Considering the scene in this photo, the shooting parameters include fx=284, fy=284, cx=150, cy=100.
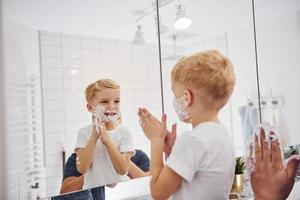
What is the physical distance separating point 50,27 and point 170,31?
57cm

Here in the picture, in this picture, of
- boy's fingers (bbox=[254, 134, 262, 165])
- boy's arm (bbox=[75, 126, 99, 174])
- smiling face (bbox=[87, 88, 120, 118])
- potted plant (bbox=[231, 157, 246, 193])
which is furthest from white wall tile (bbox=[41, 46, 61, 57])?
potted plant (bbox=[231, 157, 246, 193])

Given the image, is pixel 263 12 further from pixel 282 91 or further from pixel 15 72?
pixel 15 72

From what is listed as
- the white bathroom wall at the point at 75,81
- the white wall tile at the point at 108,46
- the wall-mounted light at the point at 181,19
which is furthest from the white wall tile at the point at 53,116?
the wall-mounted light at the point at 181,19

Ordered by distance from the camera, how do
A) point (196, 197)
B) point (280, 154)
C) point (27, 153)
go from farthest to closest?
point (280, 154) < point (27, 153) < point (196, 197)

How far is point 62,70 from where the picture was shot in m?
1.16

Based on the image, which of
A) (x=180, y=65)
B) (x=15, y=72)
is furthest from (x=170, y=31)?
(x=15, y=72)

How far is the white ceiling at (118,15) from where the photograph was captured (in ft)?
3.72

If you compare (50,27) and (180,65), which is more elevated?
(50,27)

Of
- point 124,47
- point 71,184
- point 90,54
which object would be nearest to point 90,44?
point 90,54

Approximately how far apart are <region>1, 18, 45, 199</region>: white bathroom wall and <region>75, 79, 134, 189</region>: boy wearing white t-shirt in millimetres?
175

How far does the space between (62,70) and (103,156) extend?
0.40 m

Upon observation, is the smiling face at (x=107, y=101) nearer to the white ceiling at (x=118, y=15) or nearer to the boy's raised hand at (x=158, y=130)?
the boy's raised hand at (x=158, y=130)

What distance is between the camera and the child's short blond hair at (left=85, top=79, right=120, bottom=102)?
3.88 ft

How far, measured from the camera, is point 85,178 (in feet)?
3.90
